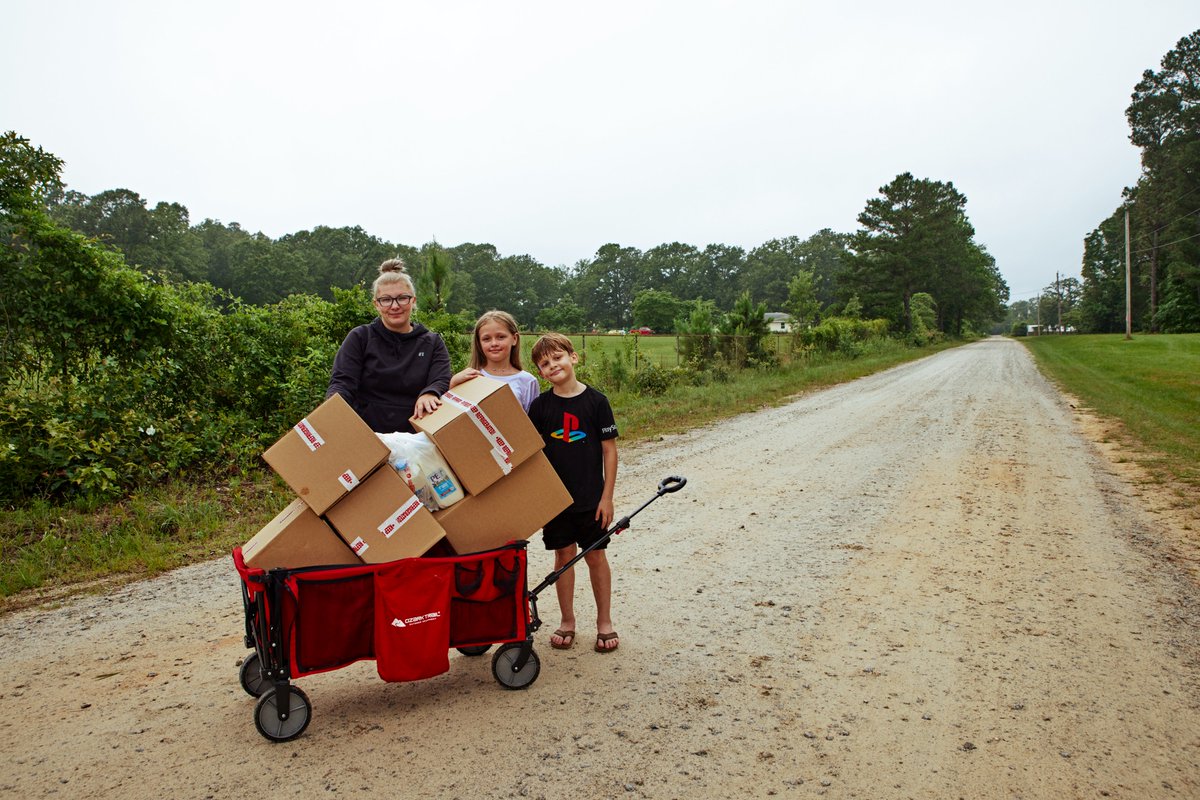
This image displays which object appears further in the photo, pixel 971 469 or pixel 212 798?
pixel 971 469

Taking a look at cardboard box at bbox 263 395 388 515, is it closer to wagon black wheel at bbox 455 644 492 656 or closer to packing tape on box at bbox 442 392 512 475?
packing tape on box at bbox 442 392 512 475

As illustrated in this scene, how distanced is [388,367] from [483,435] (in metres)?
0.69

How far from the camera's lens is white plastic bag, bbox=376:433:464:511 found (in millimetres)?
3098

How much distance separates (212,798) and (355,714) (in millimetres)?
664

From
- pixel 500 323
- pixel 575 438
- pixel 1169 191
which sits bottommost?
pixel 575 438

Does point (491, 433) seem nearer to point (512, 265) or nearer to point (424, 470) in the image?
point (424, 470)

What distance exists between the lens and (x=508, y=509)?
3.27 meters

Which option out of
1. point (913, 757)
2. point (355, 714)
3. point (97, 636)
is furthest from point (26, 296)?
point (913, 757)

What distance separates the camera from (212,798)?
2.52m

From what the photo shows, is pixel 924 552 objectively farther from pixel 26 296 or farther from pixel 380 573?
pixel 26 296

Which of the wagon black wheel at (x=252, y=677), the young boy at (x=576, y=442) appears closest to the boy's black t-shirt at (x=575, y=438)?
the young boy at (x=576, y=442)

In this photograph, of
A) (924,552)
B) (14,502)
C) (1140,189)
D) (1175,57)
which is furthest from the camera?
(1140,189)

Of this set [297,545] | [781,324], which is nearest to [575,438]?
[297,545]

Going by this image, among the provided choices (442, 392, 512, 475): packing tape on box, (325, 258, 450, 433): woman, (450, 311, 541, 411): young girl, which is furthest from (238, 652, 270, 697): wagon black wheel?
(450, 311, 541, 411): young girl
